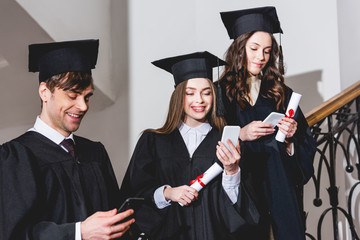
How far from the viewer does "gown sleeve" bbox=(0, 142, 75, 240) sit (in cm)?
207

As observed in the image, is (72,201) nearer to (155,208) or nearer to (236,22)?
(155,208)

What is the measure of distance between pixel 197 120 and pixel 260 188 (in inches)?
21.8

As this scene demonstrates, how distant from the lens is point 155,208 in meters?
2.75

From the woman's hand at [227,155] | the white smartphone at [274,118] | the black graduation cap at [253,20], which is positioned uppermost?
the black graduation cap at [253,20]

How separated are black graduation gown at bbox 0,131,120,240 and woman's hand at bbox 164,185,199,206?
343mm

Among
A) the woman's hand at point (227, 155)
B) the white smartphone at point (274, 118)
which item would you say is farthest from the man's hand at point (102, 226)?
the white smartphone at point (274, 118)

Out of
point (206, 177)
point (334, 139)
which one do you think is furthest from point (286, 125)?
point (334, 139)

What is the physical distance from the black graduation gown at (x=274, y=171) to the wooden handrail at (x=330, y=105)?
0.27 metres

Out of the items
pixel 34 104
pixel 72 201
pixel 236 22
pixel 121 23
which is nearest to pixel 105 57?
pixel 121 23

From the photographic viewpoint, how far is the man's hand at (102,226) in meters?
2.04

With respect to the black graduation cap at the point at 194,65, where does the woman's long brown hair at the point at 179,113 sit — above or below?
below

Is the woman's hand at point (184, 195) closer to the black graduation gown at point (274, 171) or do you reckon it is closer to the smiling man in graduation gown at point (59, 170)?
the smiling man in graduation gown at point (59, 170)

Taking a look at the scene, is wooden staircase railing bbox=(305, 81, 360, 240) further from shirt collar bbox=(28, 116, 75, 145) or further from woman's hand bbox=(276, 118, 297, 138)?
shirt collar bbox=(28, 116, 75, 145)

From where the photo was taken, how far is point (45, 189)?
2.19 m
